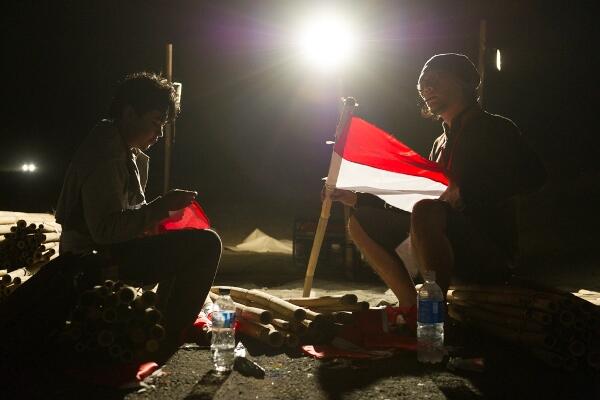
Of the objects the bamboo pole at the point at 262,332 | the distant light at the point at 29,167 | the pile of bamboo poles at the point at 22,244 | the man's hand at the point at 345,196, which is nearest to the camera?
the bamboo pole at the point at 262,332

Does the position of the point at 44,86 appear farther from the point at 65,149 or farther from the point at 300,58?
the point at 300,58

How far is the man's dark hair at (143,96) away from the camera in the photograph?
3764mm

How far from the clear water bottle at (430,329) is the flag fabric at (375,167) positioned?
121 cm

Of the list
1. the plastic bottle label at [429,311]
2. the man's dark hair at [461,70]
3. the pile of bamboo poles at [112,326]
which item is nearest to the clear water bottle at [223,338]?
the pile of bamboo poles at [112,326]

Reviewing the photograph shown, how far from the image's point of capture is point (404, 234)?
4781mm

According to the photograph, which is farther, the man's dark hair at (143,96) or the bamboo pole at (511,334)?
the man's dark hair at (143,96)

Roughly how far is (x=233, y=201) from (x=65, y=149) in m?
5.75

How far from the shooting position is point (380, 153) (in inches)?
191

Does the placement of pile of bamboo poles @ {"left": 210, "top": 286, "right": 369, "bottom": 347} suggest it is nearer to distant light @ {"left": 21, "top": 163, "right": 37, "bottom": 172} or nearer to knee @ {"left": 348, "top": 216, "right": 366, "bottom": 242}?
knee @ {"left": 348, "top": 216, "right": 366, "bottom": 242}

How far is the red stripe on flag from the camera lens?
4652 millimetres

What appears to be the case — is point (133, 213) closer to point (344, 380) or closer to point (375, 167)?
point (344, 380)

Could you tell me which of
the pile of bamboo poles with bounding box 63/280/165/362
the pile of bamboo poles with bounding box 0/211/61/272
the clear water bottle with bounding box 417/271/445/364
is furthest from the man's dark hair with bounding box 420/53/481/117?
the pile of bamboo poles with bounding box 0/211/61/272

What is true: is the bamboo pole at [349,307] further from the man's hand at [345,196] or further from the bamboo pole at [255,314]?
the man's hand at [345,196]

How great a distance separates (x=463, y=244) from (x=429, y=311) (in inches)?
29.0
